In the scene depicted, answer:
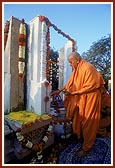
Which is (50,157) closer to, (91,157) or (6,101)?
(91,157)

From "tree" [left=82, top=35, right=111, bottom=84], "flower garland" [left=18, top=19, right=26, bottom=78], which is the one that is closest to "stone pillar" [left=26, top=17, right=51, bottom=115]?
"flower garland" [left=18, top=19, right=26, bottom=78]

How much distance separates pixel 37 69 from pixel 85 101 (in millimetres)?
1199

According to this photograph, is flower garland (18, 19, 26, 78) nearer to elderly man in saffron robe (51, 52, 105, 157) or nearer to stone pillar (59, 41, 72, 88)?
elderly man in saffron robe (51, 52, 105, 157)

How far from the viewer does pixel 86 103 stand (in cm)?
345

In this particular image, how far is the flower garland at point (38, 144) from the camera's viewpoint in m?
3.08

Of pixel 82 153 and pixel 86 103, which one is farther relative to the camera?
pixel 86 103

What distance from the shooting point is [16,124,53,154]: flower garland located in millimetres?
3076

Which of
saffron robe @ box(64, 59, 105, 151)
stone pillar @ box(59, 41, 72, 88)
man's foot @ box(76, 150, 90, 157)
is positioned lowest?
man's foot @ box(76, 150, 90, 157)


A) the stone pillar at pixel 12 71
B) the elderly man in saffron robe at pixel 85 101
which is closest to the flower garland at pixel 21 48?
the stone pillar at pixel 12 71

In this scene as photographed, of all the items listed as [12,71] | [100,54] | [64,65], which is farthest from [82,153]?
[100,54]

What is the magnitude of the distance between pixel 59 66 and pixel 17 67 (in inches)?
84.3

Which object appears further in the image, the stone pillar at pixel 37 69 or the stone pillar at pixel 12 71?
Result: the stone pillar at pixel 37 69

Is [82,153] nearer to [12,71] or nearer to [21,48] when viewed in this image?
[12,71]

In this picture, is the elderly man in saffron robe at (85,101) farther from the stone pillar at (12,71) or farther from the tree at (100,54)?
the tree at (100,54)
